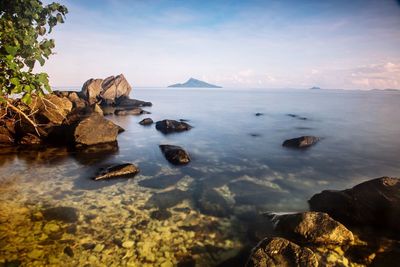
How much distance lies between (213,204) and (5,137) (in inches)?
712

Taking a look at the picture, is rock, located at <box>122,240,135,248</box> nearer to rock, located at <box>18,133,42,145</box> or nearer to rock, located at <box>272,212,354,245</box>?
rock, located at <box>272,212,354,245</box>


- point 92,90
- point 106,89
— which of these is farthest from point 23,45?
point 106,89

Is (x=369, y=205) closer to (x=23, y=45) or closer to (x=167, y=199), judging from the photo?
(x=167, y=199)

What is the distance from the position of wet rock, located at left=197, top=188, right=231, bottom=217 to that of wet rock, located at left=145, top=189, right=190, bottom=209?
2.58ft

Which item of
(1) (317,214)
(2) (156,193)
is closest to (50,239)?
(2) (156,193)

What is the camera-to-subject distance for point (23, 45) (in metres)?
10.0

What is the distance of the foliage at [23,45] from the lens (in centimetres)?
780

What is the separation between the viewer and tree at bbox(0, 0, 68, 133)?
7797mm

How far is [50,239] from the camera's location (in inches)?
303

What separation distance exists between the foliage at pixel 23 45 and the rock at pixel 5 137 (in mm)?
10264

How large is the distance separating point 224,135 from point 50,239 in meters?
21.6

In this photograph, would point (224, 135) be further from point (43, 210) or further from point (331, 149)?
point (43, 210)

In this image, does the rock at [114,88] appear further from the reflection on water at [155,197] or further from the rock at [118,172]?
the rock at [118,172]

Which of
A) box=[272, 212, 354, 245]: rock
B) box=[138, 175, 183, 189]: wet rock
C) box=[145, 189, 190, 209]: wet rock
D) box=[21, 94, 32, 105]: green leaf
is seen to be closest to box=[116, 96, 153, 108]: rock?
box=[138, 175, 183, 189]: wet rock
